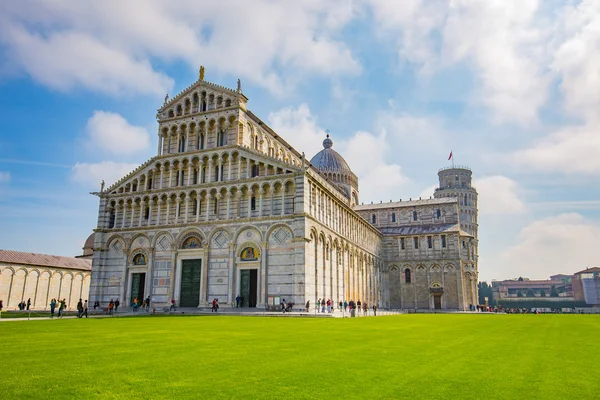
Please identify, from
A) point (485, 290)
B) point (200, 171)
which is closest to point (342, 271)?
point (200, 171)

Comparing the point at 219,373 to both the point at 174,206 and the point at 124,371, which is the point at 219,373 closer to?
the point at 124,371

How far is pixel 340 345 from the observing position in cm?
1259

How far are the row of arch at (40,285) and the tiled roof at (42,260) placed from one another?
659mm

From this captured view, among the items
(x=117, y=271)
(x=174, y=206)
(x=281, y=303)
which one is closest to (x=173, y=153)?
(x=174, y=206)

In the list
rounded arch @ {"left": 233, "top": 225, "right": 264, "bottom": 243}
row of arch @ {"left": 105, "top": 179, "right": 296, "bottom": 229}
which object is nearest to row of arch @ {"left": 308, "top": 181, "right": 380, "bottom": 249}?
row of arch @ {"left": 105, "top": 179, "right": 296, "bottom": 229}

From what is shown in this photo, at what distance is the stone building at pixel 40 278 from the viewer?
50.4 metres

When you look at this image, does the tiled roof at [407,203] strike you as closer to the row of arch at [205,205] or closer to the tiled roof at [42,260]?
the row of arch at [205,205]

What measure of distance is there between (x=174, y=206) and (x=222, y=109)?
34.3 feet

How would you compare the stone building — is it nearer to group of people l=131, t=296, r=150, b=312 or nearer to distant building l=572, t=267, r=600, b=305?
group of people l=131, t=296, r=150, b=312

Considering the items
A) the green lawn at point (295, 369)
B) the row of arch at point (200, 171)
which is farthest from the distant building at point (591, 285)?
the green lawn at point (295, 369)

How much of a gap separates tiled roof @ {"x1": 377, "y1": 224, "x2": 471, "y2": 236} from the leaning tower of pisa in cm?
2197

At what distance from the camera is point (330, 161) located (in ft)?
247

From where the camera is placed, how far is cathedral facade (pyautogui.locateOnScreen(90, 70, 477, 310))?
37.1m

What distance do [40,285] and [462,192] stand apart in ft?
257
